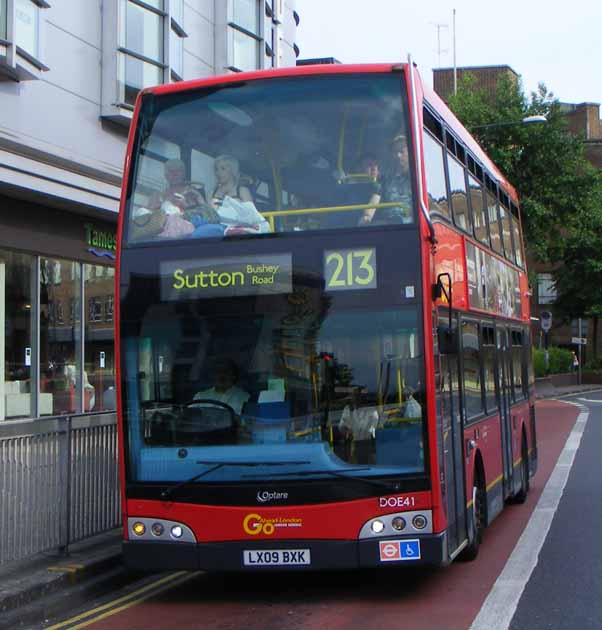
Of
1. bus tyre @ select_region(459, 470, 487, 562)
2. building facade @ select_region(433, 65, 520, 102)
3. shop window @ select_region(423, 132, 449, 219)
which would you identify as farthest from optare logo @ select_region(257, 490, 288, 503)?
building facade @ select_region(433, 65, 520, 102)

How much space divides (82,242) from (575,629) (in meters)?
13.5

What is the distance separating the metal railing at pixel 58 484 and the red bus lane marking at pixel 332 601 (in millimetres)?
1155

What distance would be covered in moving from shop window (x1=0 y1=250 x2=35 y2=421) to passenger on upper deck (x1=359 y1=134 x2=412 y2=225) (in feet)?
32.7

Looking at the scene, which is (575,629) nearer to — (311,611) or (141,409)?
(311,611)

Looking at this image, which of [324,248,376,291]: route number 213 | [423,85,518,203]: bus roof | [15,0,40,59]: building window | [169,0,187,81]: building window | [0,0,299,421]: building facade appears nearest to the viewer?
[324,248,376,291]: route number 213

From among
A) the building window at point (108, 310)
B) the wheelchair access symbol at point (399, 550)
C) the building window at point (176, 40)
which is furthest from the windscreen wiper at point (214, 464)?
the building window at point (176, 40)

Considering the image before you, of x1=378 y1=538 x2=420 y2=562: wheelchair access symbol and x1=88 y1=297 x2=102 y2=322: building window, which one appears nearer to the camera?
x1=378 y1=538 x2=420 y2=562: wheelchair access symbol

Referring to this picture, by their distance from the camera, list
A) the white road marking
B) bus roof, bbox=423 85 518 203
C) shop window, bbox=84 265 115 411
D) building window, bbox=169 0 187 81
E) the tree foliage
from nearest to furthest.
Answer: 1. the white road marking
2. bus roof, bbox=423 85 518 203
3. shop window, bbox=84 265 115 411
4. building window, bbox=169 0 187 81
5. the tree foliage

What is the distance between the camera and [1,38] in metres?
14.9

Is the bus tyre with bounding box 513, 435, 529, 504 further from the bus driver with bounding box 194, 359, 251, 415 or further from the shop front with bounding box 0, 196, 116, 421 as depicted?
the shop front with bounding box 0, 196, 116, 421

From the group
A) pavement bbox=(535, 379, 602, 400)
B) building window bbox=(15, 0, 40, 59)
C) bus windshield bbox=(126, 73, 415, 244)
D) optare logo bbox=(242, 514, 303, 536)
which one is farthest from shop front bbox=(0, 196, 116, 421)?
pavement bbox=(535, 379, 602, 400)

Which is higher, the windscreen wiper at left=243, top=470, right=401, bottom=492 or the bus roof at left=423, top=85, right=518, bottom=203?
the bus roof at left=423, top=85, right=518, bottom=203

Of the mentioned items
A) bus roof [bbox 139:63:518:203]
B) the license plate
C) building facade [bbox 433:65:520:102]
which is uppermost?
building facade [bbox 433:65:520:102]

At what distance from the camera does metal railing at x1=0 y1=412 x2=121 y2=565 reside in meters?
8.62
